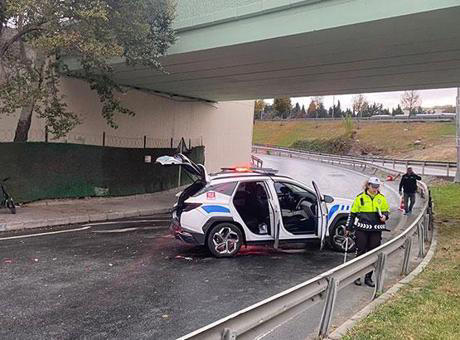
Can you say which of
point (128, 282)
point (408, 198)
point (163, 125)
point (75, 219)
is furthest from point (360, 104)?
point (128, 282)

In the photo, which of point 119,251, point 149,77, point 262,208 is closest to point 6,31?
point 149,77

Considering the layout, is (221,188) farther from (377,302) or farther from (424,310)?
(424,310)

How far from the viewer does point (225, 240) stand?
8875mm

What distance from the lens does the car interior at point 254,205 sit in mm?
9125

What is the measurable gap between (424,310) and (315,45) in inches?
318

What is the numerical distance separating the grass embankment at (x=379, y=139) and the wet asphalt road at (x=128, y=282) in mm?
47558

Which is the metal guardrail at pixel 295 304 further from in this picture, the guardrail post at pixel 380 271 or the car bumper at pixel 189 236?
the car bumper at pixel 189 236

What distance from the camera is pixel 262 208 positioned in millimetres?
9281

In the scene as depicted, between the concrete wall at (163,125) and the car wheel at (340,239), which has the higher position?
the concrete wall at (163,125)

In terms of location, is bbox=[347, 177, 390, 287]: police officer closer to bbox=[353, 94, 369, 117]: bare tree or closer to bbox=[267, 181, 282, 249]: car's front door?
bbox=[267, 181, 282, 249]: car's front door

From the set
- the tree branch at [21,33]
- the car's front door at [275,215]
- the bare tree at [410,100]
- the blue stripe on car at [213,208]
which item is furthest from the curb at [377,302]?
the bare tree at [410,100]

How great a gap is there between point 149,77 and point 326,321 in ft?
49.2

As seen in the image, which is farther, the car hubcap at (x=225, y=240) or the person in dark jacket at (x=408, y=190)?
the person in dark jacket at (x=408, y=190)

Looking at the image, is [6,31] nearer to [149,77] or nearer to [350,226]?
[149,77]
